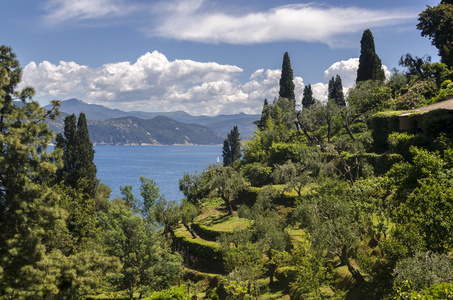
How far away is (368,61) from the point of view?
67500 mm

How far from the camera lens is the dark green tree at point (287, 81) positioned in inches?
3147

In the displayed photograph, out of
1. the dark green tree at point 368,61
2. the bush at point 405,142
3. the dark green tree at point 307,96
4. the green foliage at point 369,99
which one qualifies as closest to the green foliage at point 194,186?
the green foliage at point 369,99

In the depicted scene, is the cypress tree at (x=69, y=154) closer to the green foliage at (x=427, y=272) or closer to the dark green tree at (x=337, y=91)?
the green foliage at (x=427, y=272)

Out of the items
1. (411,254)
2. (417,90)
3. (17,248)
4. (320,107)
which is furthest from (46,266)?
(417,90)

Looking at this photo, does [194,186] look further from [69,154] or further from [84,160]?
[69,154]

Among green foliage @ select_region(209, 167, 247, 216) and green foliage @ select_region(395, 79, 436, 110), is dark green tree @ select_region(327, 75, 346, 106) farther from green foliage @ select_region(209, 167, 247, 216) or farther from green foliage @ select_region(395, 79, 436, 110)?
green foliage @ select_region(209, 167, 247, 216)

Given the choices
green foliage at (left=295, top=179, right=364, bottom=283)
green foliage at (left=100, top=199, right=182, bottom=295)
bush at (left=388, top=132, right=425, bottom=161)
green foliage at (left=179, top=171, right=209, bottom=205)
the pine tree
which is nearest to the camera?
the pine tree

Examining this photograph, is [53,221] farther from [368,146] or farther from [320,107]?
[320,107]

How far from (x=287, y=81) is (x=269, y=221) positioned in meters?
54.8

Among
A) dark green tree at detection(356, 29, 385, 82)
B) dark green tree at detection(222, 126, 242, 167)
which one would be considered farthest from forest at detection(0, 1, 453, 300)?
dark green tree at detection(222, 126, 242, 167)

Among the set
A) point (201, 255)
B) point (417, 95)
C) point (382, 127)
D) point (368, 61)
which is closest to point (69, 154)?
point (201, 255)

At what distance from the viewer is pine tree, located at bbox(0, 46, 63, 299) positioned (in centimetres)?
1936

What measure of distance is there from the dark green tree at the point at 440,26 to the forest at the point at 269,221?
0.15 m

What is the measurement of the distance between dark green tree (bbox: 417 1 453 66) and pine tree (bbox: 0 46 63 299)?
50612 millimetres
